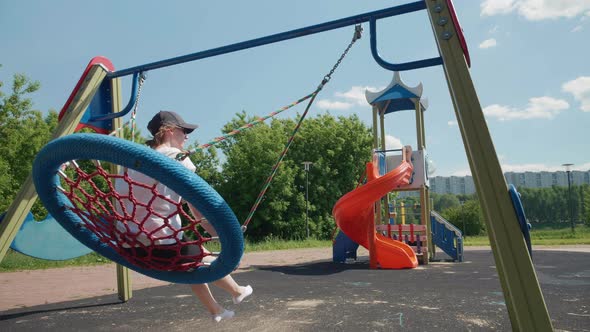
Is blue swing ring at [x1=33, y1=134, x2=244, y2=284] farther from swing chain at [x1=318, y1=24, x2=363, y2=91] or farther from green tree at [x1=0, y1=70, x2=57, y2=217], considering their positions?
green tree at [x1=0, y1=70, x2=57, y2=217]

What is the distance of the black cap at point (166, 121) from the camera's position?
2496mm

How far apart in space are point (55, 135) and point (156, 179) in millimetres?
2935

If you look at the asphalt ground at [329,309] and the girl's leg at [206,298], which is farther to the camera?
the asphalt ground at [329,309]

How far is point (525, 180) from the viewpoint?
124 metres

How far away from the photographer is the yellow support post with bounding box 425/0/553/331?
5.89ft

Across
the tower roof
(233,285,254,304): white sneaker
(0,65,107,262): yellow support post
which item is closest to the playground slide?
the tower roof

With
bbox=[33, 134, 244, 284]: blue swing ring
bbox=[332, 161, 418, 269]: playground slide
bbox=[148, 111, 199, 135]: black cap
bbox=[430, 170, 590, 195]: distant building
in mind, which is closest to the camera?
bbox=[33, 134, 244, 284]: blue swing ring

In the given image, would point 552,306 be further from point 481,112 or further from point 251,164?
point 251,164

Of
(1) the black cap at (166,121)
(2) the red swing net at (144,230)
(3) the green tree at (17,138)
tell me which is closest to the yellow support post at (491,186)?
(2) the red swing net at (144,230)

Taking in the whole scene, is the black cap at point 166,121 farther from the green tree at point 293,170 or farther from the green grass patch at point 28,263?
the green tree at point 293,170

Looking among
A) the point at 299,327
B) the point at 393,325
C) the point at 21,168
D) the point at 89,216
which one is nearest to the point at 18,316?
the point at 299,327

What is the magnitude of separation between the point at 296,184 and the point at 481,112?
3061 centimetres

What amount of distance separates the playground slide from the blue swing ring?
23.8ft

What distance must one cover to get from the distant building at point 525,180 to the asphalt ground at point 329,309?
99344 mm
